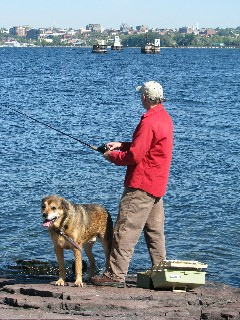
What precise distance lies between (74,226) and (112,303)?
126 cm

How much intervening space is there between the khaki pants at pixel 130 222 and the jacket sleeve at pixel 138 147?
14.8 inches

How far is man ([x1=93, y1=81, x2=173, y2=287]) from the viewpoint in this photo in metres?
9.29

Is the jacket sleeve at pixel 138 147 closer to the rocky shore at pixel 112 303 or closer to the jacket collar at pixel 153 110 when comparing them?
the jacket collar at pixel 153 110

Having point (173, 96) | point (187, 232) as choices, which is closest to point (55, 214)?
point (187, 232)

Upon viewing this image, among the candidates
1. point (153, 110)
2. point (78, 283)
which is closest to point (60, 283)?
point (78, 283)

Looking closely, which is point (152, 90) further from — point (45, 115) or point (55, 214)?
point (45, 115)

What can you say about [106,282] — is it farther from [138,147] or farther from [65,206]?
[138,147]

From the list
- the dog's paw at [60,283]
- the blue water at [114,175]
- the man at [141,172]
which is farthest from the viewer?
the blue water at [114,175]

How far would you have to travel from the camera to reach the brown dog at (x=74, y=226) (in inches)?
371

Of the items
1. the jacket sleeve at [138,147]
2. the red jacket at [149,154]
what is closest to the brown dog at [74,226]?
the red jacket at [149,154]

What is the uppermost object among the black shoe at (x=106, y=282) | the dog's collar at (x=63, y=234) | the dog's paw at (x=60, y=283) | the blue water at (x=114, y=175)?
the dog's collar at (x=63, y=234)

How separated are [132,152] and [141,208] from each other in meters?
0.68

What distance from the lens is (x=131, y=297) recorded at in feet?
29.3

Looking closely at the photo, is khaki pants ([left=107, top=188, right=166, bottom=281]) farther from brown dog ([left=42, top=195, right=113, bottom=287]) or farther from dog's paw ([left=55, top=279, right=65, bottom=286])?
dog's paw ([left=55, top=279, right=65, bottom=286])
